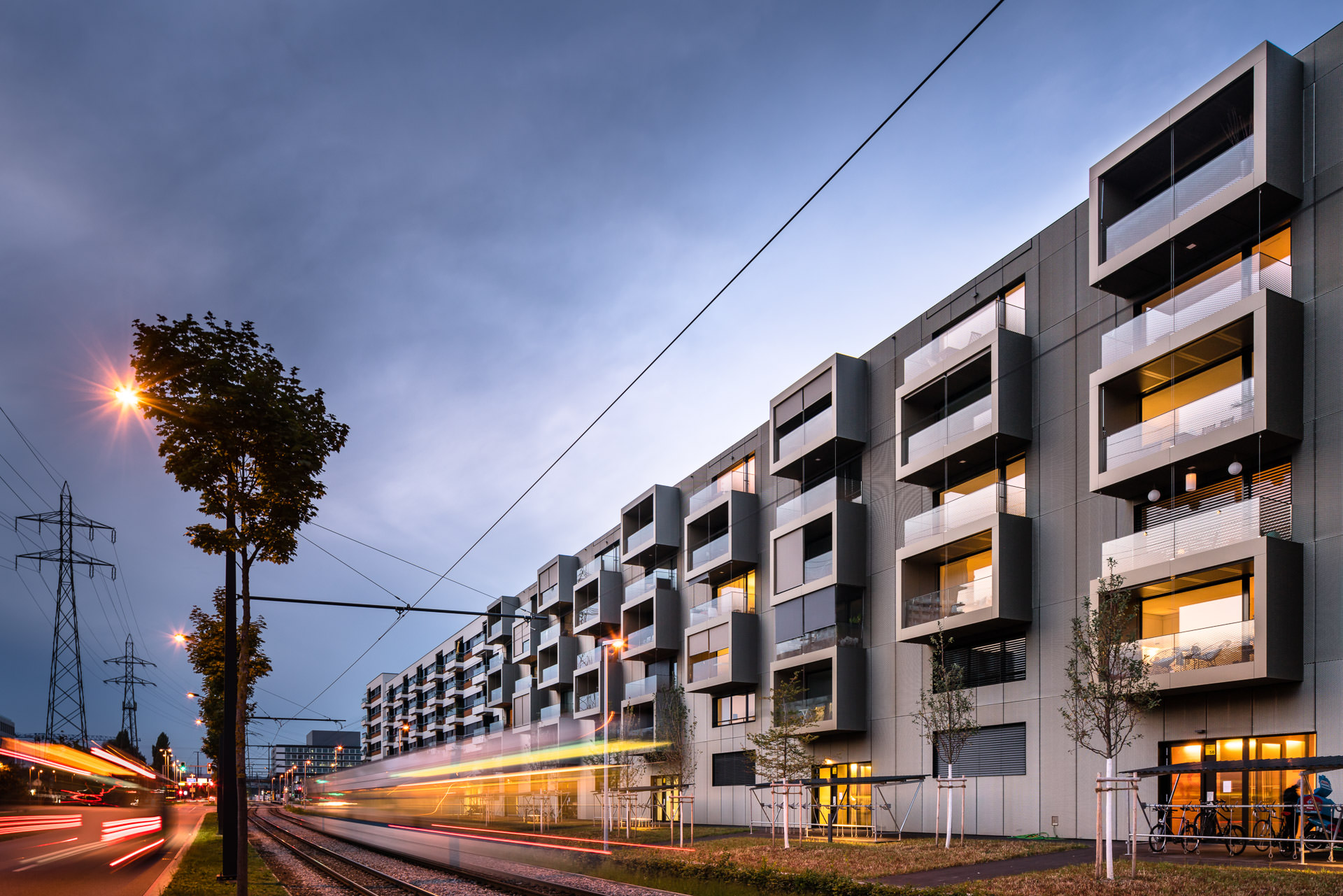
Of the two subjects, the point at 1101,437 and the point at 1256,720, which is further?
the point at 1101,437

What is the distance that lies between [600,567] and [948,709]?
37.9m

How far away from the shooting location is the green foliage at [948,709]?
28.1 metres

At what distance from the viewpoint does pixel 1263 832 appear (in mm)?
20781

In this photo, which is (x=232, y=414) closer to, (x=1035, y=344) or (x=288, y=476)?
(x=288, y=476)

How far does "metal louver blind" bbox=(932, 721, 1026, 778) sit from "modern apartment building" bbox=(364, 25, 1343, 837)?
8 centimetres

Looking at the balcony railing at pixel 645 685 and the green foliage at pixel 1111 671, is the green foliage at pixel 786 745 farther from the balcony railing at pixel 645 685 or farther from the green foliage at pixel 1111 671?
the balcony railing at pixel 645 685

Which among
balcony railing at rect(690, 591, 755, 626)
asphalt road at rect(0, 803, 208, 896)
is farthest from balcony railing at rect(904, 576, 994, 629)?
asphalt road at rect(0, 803, 208, 896)

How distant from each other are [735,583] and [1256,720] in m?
28.2

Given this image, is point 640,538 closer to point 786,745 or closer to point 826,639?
point 826,639

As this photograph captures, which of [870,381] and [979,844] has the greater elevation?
[870,381]

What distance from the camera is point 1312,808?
18.4 meters

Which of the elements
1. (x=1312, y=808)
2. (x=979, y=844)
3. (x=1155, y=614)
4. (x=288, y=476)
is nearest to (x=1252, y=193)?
(x=1155, y=614)

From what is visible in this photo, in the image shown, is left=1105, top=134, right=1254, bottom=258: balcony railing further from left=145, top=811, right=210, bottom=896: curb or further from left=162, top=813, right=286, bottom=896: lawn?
left=145, top=811, right=210, bottom=896: curb

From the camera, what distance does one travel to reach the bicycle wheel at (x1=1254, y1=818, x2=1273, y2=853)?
19797 mm
